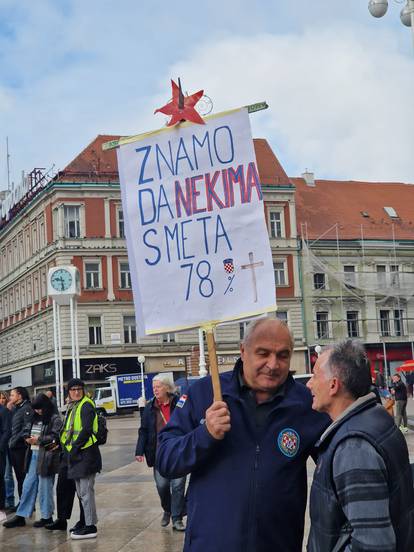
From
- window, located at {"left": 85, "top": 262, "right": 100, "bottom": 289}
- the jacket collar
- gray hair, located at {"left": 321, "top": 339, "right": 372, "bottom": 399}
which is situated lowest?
the jacket collar

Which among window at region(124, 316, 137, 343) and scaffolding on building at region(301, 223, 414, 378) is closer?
window at region(124, 316, 137, 343)

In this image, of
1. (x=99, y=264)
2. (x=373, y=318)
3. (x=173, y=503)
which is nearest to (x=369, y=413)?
(x=173, y=503)

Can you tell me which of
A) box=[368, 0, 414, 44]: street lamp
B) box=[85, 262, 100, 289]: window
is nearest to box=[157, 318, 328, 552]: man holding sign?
box=[368, 0, 414, 44]: street lamp

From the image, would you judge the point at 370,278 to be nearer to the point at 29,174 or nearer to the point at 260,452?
the point at 29,174

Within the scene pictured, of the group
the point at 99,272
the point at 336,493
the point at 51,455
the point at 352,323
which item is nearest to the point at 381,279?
the point at 352,323

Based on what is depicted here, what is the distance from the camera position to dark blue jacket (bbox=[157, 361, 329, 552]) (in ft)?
12.7

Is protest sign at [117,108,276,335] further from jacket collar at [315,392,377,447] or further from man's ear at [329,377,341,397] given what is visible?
jacket collar at [315,392,377,447]

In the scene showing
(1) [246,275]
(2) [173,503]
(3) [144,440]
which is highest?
(1) [246,275]

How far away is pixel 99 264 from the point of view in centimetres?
5634

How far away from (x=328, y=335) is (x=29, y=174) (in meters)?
23.8

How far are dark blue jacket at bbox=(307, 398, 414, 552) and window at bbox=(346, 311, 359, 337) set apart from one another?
57250 millimetres

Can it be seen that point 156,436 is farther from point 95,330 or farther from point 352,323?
point 352,323

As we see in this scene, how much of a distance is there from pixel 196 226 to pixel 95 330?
169 feet

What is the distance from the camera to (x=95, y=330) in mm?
55625
